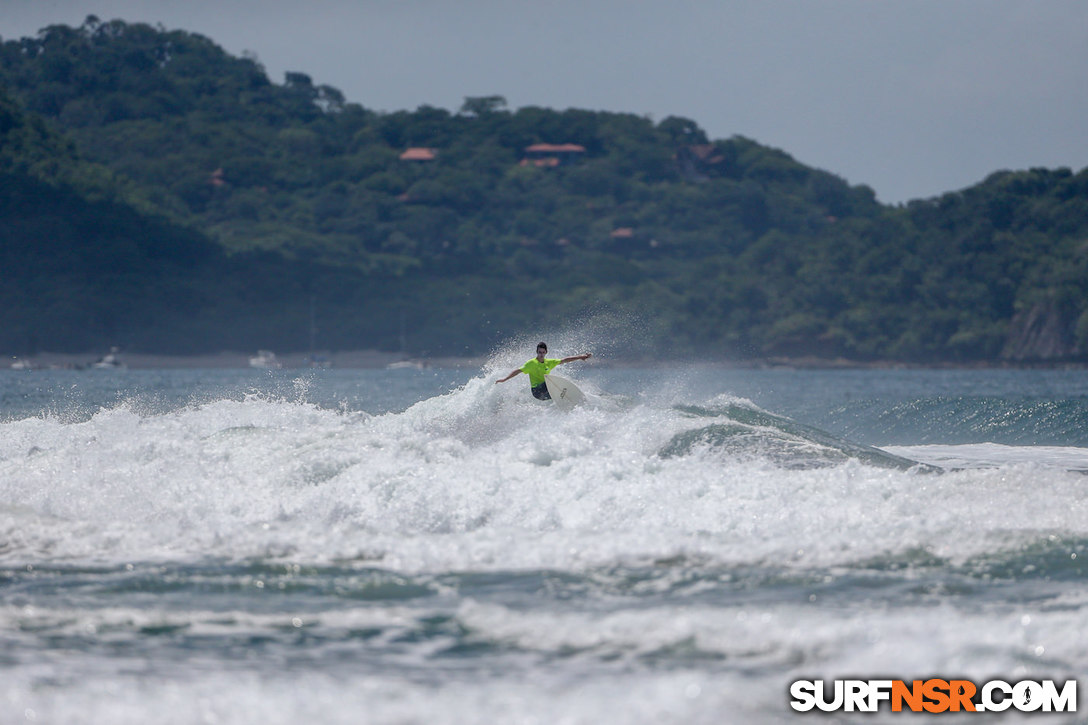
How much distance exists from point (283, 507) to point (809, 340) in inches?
5175

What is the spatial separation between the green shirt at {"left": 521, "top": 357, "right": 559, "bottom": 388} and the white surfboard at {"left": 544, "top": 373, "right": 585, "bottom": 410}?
4.2 inches

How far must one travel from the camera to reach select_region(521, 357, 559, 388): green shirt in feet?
67.5

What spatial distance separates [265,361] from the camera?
428ft

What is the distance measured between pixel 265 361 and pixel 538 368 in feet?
373

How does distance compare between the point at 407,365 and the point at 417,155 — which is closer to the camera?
the point at 407,365

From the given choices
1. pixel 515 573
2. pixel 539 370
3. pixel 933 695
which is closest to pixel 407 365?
pixel 539 370

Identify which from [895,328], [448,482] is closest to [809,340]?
[895,328]

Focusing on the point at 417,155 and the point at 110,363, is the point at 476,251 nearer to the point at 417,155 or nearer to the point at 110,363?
the point at 417,155

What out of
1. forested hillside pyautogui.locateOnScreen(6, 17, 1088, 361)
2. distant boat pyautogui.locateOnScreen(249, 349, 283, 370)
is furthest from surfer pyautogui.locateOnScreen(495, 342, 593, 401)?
distant boat pyautogui.locateOnScreen(249, 349, 283, 370)

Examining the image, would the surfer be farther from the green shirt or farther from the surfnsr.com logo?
the surfnsr.com logo

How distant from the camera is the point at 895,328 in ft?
449

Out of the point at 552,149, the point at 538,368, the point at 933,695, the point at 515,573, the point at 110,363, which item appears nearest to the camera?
the point at 933,695

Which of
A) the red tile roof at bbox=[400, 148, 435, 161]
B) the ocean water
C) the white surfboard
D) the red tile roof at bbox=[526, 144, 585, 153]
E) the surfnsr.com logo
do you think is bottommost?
the surfnsr.com logo

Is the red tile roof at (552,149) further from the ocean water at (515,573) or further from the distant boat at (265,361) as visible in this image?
the ocean water at (515,573)
